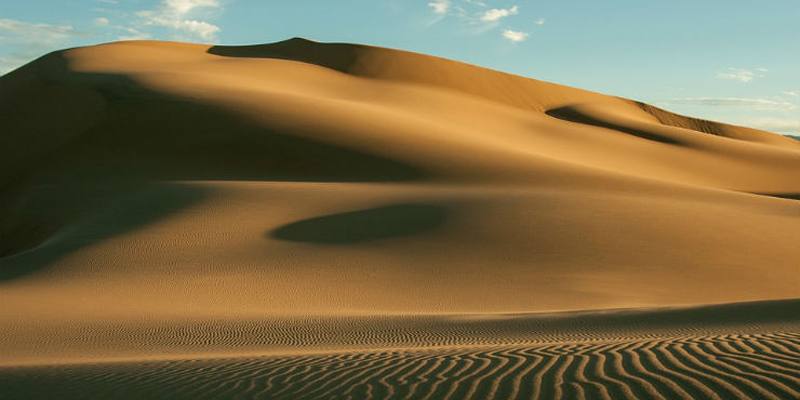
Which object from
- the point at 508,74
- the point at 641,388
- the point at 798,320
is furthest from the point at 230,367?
the point at 508,74

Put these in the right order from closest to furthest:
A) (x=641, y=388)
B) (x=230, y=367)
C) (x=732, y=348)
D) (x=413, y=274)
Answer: (x=641, y=388) < (x=732, y=348) < (x=230, y=367) < (x=413, y=274)

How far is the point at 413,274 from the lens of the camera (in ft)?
55.0

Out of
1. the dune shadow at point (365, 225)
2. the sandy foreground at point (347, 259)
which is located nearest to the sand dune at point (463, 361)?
the sandy foreground at point (347, 259)

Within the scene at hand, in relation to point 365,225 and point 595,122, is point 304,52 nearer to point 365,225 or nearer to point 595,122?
point 595,122

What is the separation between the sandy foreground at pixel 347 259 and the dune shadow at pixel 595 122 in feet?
35.3

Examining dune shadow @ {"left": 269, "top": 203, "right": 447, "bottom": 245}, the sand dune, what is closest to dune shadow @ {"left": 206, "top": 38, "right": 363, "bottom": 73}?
dune shadow @ {"left": 269, "top": 203, "right": 447, "bottom": 245}

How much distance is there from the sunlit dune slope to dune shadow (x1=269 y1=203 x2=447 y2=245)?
0.09 meters

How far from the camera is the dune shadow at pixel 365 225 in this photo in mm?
19500

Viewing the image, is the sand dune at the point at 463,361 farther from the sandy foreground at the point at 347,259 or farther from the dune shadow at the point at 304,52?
the dune shadow at the point at 304,52

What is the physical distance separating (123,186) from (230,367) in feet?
71.4

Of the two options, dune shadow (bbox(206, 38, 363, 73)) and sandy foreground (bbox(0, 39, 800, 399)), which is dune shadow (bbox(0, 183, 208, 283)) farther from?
dune shadow (bbox(206, 38, 363, 73))

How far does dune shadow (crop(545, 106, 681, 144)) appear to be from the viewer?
192 feet

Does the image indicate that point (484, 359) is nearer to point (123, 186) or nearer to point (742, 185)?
point (123, 186)

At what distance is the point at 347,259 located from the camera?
17734 millimetres
